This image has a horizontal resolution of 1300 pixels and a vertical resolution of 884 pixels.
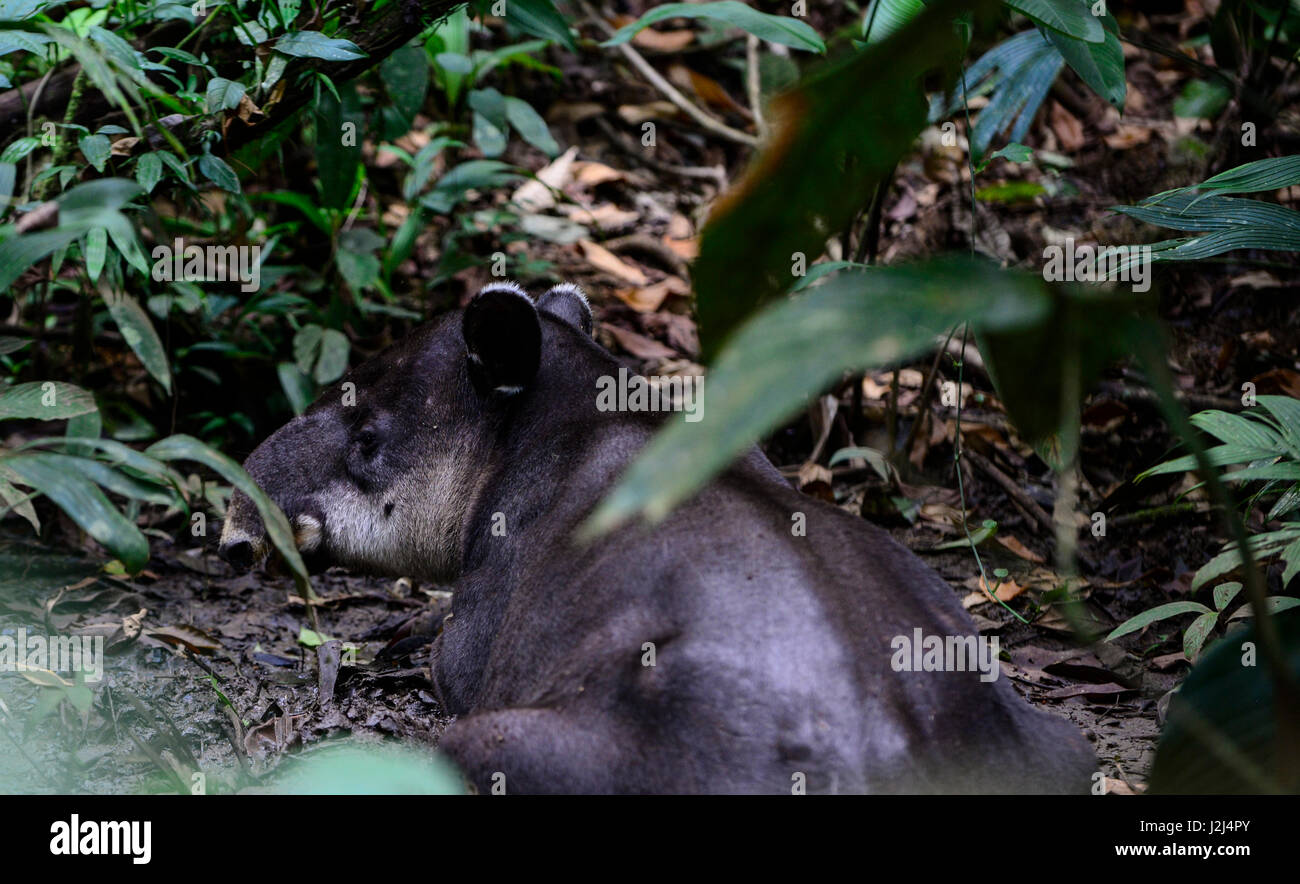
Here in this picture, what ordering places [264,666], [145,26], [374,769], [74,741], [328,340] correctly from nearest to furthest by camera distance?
[374,769]
[74,741]
[264,666]
[145,26]
[328,340]

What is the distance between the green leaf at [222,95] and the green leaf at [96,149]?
44 cm

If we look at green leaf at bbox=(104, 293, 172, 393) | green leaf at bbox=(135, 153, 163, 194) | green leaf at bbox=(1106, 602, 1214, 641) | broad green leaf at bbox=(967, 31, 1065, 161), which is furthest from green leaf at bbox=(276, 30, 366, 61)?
green leaf at bbox=(1106, 602, 1214, 641)

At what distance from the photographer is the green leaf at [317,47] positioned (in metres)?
5.07

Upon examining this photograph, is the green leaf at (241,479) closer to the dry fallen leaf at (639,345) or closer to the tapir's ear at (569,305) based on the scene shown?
the tapir's ear at (569,305)

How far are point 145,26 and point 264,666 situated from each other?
3235mm

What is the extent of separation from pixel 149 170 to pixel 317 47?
0.84m

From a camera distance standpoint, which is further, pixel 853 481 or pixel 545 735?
pixel 853 481

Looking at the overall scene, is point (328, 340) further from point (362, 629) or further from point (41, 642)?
point (41, 642)

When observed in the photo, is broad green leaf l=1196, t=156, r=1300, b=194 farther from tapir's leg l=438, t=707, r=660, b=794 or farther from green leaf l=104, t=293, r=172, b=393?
green leaf l=104, t=293, r=172, b=393

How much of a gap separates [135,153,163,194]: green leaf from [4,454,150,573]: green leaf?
2.11 meters

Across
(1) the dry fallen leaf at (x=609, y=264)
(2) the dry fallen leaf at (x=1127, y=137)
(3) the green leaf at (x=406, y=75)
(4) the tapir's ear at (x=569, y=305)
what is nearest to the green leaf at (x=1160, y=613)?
(4) the tapir's ear at (x=569, y=305)

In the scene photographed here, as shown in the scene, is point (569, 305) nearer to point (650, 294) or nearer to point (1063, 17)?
point (1063, 17)
